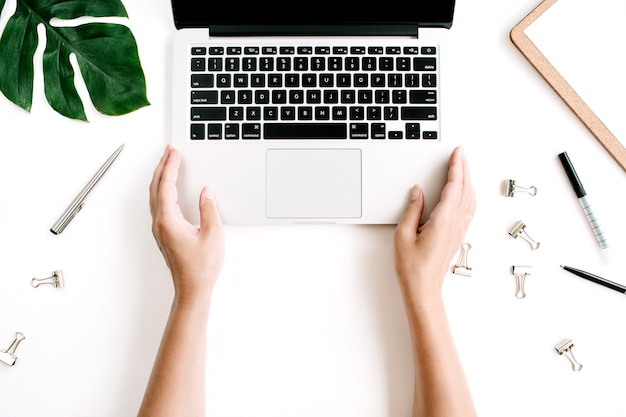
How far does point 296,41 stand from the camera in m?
0.85

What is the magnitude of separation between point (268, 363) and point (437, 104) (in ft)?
1.72

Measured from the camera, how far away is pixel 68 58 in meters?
0.89

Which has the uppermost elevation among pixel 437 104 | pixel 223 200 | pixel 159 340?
pixel 437 104

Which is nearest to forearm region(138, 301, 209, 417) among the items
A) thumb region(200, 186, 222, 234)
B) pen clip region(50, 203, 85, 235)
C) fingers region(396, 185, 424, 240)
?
thumb region(200, 186, 222, 234)

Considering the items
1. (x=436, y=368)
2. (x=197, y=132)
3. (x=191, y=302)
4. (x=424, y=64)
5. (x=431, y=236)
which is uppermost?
Answer: (x=424, y=64)

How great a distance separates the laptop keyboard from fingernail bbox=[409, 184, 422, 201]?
8 cm

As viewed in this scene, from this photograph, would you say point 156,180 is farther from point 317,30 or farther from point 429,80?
point 429,80

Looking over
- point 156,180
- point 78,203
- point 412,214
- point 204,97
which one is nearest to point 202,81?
point 204,97

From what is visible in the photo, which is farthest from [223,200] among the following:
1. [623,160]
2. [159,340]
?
[623,160]

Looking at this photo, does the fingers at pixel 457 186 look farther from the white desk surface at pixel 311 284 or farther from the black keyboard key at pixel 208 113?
the black keyboard key at pixel 208 113

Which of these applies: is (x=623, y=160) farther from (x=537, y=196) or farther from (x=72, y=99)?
(x=72, y=99)

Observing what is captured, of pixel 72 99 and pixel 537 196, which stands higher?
pixel 72 99

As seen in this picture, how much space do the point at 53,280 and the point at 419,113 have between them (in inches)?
27.2

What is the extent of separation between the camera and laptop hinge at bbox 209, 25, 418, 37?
2.78 feet
